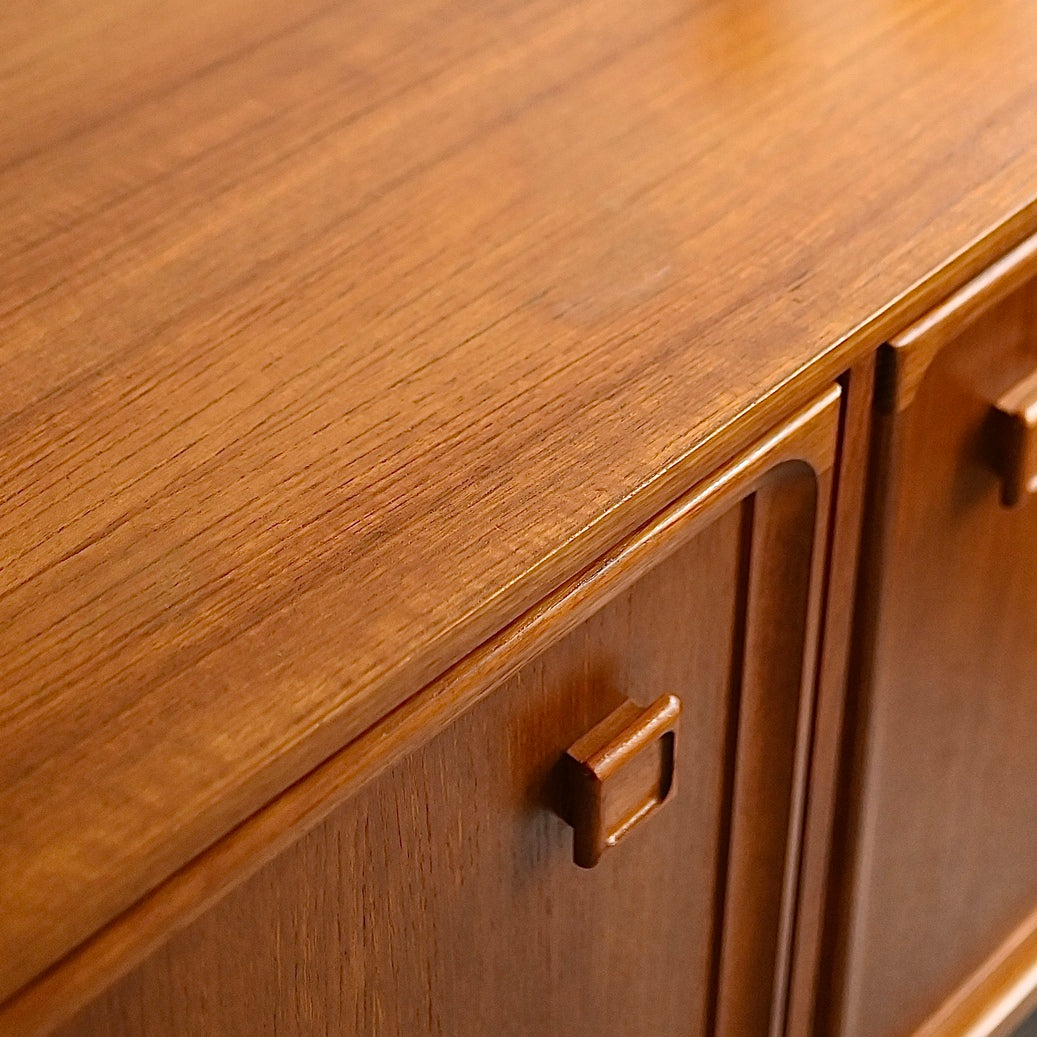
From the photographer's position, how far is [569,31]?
66 centimetres

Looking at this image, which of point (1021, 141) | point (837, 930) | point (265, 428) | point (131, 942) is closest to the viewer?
point (131, 942)

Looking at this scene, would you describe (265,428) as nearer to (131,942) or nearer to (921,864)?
(131,942)

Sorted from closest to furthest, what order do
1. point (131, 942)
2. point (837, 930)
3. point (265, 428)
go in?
point (131, 942) < point (265, 428) < point (837, 930)

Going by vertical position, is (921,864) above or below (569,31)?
below

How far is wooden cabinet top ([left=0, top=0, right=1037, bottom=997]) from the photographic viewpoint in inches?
15.3

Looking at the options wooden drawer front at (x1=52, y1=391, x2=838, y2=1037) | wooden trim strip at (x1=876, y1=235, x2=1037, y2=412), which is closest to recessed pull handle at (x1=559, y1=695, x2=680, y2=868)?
wooden drawer front at (x1=52, y1=391, x2=838, y2=1037)

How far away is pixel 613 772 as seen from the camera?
0.50 meters

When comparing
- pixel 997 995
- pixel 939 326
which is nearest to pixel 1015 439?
pixel 939 326

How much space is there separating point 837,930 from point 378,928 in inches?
12.2

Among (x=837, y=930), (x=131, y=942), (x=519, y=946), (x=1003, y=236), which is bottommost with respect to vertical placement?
(x=837, y=930)

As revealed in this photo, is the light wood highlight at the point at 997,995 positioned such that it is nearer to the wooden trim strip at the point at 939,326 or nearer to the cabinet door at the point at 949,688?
the cabinet door at the point at 949,688

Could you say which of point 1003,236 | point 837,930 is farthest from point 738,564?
point 837,930

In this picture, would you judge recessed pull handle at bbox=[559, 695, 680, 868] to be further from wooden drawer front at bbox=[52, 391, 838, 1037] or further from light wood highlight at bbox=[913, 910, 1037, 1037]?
light wood highlight at bbox=[913, 910, 1037, 1037]

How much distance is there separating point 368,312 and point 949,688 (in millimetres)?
333
